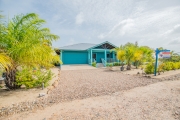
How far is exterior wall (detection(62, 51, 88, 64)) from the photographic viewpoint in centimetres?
2002

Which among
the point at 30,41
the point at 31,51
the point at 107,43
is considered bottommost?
the point at 31,51

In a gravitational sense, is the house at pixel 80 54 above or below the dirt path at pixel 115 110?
above

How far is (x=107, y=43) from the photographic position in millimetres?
19969

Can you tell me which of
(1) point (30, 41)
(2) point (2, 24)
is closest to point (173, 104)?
(1) point (30, 41)

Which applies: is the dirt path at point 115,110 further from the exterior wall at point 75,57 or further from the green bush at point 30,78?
the exterior wall at point 75,57

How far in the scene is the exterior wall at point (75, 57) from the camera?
20016 mm

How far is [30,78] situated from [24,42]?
1.97m

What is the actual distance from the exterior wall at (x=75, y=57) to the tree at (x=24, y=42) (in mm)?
14412

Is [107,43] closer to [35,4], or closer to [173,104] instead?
[35,4]

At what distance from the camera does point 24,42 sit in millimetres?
4824

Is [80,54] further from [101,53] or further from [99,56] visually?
[101,53]

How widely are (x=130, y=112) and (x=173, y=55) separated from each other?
17.5 m

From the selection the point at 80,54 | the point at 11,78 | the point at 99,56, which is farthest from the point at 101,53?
the point at 11,78

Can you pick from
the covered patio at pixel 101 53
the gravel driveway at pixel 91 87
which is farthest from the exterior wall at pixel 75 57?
the gravel driveway at pixel 91 87
